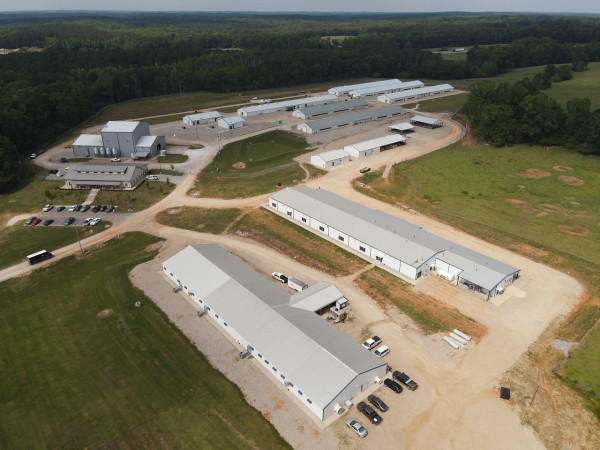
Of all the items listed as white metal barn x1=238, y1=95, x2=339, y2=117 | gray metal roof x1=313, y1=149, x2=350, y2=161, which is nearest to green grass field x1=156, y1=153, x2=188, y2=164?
gray metal roof x1=313, y1=149, x2=350, y2=161

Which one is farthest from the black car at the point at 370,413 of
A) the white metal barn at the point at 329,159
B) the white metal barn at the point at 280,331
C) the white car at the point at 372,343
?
the white metal barn at the point at 329,159

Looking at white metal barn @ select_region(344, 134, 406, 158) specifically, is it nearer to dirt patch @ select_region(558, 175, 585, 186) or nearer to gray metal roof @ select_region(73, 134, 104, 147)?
dirt patch @ select_region(558, 175, 585, 186)

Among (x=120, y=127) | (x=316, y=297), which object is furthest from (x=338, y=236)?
(x=120, y=127)

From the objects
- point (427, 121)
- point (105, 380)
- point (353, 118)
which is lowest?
point (105, 380)

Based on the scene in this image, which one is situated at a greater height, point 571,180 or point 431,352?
point 571,180

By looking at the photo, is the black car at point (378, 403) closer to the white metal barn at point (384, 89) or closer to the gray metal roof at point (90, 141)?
the gray metal roof at point (90, 141)

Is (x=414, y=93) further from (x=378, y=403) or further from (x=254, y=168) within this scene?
(x=378, y=403)
